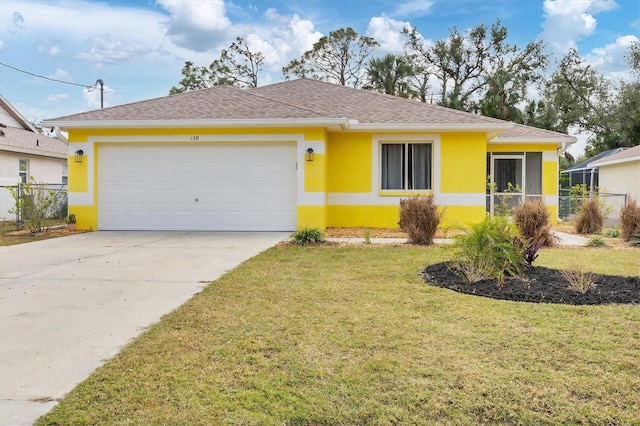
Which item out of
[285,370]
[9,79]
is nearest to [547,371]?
[285,370]

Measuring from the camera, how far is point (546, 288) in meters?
6.06

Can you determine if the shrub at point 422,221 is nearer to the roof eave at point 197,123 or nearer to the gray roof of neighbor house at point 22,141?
the roof eave at point 197,123

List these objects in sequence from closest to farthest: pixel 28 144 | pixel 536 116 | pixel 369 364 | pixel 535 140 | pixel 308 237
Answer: pixel 369 364 → pixel 308 237 → pixel 535 140 → pixel 28 144 → pixel 536 116

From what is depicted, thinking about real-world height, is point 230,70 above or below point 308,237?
above

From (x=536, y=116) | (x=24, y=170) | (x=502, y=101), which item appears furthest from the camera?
(x=536, y=116)

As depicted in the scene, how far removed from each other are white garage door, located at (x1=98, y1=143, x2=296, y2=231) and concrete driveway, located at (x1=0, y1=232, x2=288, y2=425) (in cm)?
202

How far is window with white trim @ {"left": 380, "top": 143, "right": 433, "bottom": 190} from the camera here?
46.9 feet

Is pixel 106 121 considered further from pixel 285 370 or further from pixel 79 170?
pixel 285 370

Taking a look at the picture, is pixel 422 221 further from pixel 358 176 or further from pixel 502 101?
pixel 502 101

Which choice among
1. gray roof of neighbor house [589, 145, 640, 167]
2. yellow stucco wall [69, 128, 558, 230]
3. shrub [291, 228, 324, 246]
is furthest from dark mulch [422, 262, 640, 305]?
gray roof of neighbor house [589, 145, 640, 167]

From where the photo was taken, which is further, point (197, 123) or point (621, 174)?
point (621, 174)

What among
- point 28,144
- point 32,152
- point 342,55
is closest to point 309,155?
point 32,152

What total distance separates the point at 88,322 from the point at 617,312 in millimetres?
5561

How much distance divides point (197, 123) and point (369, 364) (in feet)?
34.6
